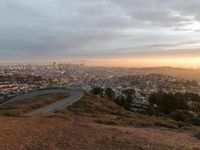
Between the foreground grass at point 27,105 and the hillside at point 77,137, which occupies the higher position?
the hillside at point 77,137

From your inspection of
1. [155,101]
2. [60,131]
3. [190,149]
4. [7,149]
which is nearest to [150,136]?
[190,149]

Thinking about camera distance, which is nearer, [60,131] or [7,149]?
[7,149]

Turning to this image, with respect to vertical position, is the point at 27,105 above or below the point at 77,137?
below

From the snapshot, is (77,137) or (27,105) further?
(27,105)

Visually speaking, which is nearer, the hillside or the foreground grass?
the hillside

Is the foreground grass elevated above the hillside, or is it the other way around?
the hillside

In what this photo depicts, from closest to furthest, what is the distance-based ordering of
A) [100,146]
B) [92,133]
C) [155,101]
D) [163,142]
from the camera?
[100,146] → [163,142] → [92,133] → [155,101]

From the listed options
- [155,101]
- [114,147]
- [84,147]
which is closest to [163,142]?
[114,147]

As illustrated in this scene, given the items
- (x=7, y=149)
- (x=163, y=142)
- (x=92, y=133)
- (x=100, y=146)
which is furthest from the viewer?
(x=92, y=133)

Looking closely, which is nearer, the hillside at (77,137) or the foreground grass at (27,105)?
the hillside at (77,137)

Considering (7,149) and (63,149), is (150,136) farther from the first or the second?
(7,149)
